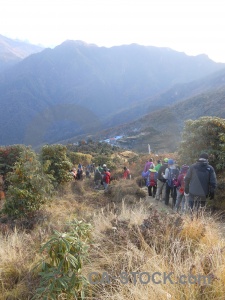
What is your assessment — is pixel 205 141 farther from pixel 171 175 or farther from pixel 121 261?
pixel 121 261

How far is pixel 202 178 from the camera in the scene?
16.4ft

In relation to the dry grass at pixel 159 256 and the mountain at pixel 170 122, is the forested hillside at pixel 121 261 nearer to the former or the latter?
the dry grass at pixel 159 256

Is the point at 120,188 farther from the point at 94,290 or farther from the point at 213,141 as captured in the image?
the point at 94,290

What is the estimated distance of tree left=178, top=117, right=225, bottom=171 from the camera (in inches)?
298

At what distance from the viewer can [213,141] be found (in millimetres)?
7906

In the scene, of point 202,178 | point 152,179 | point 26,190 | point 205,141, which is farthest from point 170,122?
point 202,178

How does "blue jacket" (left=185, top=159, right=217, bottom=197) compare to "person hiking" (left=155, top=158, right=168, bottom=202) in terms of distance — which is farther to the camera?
"person hiking" (left=155, top=158, right=168, bottom=202)

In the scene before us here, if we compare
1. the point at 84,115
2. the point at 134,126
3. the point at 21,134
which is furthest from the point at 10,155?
the point at 84,115

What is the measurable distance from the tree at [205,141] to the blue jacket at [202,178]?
103 inches

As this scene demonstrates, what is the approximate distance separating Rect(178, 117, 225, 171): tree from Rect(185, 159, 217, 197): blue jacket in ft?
8.60

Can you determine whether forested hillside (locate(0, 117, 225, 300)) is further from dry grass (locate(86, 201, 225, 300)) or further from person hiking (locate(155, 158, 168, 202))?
person hiking (locate(155, 158, 168, 202))

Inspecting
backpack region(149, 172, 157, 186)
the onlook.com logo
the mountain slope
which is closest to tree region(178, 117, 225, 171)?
backpack region(149, 172, 157, 186)

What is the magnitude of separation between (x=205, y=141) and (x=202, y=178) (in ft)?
11.0

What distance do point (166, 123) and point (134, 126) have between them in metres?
12.4
